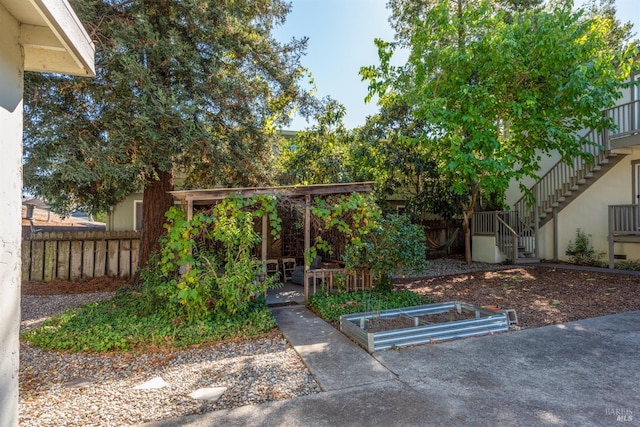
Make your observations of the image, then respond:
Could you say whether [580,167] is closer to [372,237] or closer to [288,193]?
[372,237]

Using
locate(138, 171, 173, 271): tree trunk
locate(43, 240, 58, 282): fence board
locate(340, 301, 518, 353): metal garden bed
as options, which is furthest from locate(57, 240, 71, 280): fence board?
locate(340, 301, 518, 353): metal garden bed

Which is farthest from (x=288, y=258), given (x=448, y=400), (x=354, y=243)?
(x=448, y=400)

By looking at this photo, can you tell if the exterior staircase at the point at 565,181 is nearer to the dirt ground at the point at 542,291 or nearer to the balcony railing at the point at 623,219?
the balcony railing at the point at 623,219

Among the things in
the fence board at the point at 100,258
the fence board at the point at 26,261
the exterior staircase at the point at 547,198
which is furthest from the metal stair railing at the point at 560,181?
the fence board at the point at 26,261

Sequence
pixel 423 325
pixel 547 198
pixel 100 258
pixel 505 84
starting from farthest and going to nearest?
1. pixel 547 198
2. pixel 100 258
3. pixel 505 84
4. pixel 423 325

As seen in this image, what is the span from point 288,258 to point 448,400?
24.8 feet

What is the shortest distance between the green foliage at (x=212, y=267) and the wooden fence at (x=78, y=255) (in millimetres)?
4406

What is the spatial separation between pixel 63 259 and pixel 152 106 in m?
5.90

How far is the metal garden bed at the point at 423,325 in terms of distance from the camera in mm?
4621

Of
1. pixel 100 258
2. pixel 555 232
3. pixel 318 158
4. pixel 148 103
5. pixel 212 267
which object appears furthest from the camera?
pixel 555 232

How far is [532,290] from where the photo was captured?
8133 mm

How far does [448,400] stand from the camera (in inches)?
128

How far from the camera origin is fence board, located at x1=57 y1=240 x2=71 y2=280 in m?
9.43

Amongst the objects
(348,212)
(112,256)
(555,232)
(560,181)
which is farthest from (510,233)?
(112,256)
